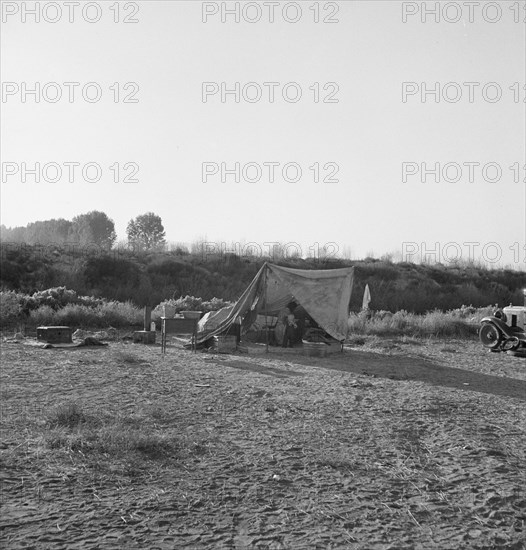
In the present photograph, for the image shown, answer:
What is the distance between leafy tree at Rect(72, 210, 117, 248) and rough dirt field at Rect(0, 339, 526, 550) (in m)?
51.4

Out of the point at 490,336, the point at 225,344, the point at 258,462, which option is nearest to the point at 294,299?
the point at 225,344

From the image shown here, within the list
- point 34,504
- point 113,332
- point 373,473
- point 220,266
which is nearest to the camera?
point 34,504

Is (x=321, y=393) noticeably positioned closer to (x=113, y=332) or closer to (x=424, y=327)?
(x=113, y=332)

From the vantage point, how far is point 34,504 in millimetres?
4707

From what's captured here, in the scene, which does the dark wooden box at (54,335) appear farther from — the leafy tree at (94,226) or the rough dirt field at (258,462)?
the leafy tree at (94,226)

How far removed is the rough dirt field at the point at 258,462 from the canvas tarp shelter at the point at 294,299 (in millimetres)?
4679

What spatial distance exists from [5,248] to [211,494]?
3233 cm

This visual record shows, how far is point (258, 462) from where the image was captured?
5.84 m

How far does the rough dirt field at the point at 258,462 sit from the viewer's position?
4.34 m

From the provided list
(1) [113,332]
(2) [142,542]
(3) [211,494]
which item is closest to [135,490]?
(3) [211,494]

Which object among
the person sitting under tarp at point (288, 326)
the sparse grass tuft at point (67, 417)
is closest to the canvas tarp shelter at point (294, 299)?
the person sitting under tarp at point (288, 326)

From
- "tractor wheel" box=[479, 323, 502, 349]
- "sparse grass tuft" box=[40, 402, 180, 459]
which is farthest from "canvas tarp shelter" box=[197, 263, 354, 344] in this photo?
"sparse grass tuft" box=[40, 402, 180, 459]

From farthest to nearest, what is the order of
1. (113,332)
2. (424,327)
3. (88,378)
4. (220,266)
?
(220,266) → (424,327) → (113,332) → (88,378)

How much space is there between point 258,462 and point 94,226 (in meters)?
59.3
